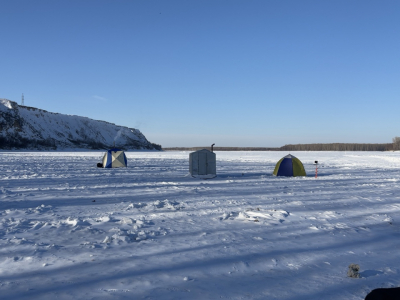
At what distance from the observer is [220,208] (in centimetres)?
896

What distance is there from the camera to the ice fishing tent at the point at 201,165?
Answer: 17.7 metres

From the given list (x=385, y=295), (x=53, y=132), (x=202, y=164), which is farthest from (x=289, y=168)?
(x=53, y=132)

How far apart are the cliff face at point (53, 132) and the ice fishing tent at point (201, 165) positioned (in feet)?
256

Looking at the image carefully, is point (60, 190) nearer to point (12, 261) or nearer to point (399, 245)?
point (12, 261)

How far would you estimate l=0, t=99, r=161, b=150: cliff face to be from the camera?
290ft

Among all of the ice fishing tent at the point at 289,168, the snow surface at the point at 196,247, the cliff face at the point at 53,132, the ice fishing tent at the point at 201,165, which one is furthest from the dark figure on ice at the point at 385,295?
the cliff face at the point at 53,132

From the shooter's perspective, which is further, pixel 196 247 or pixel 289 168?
pixel 289 168

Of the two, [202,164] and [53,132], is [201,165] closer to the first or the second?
[202,164]

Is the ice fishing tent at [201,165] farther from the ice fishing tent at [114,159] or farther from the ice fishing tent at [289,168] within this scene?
the ice fishing tent at [114,159]

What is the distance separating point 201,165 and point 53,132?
101086 mm

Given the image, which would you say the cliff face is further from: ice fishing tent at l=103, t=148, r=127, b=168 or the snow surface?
the snow surface

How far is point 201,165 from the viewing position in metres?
17.8

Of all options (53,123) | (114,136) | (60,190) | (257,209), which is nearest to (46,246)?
(257,209)

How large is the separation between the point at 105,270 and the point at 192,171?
13.3 meters
